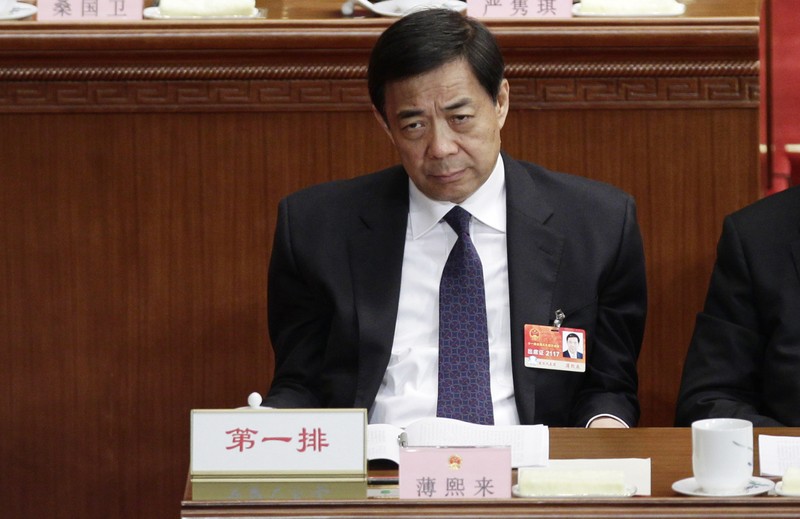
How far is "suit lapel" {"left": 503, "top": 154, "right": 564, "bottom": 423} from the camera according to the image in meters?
2.06

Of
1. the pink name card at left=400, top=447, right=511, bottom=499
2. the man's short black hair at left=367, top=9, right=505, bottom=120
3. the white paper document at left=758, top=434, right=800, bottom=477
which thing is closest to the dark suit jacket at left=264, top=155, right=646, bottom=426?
the man's short black hair at left=367, top=9, right=505, bottom=120

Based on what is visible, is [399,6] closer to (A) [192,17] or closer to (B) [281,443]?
(A) [192,17]

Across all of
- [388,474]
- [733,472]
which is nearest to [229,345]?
[388,474]

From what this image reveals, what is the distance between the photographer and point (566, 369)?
6.89 ft

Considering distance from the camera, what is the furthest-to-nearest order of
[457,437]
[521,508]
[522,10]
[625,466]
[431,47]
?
1. [522,10]
2. [431,47]
3. [457,437]
4. [625,466]
5. [521,508]

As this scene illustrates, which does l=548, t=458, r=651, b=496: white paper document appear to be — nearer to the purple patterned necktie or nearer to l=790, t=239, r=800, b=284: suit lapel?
the purple patterned necktie

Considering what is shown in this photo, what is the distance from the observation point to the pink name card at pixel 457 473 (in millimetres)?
1367

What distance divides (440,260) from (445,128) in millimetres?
213

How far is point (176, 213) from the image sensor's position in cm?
258

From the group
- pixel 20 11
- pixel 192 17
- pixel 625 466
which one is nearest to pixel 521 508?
pixel 625 466

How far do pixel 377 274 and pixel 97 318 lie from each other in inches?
27.9

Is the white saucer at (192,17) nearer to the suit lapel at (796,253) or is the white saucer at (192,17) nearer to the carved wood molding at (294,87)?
the carved wood molding at (294,87)

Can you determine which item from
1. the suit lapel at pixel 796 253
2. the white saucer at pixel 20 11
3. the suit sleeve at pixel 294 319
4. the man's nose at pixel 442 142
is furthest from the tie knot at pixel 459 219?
the white saucer at pixel 20 11

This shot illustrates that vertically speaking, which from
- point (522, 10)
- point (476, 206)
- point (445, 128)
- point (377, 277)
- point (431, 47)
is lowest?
point (377, 277)
